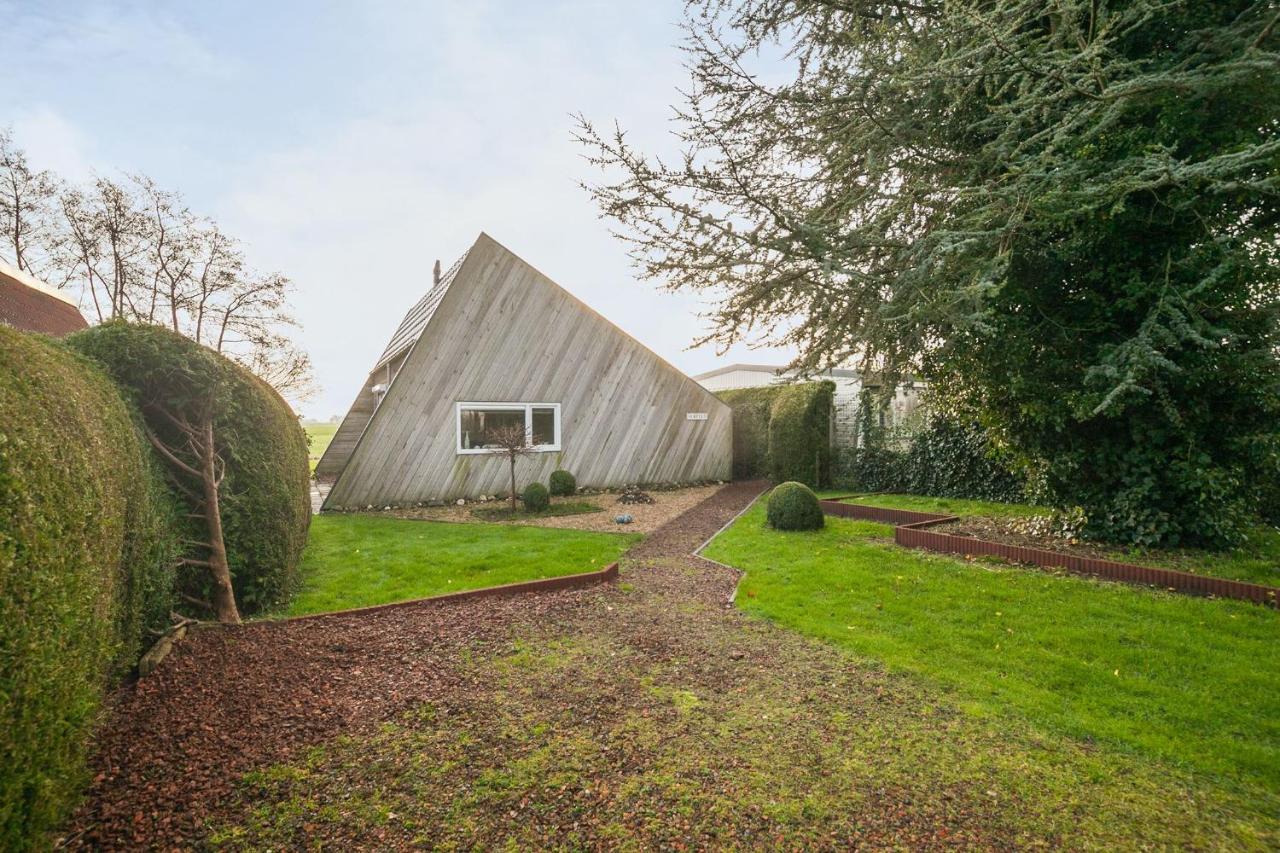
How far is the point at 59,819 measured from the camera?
2.11 meters

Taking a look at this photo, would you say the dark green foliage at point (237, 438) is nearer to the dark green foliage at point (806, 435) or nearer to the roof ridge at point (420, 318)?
the roof ridge at point (420, 318)

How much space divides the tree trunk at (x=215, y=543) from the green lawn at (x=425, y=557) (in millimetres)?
553

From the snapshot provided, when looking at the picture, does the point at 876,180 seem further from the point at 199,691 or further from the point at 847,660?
the point at 199,691

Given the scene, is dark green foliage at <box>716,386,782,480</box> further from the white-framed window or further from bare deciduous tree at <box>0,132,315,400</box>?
bare deciduous tree at <box>0,132,315,400</box>

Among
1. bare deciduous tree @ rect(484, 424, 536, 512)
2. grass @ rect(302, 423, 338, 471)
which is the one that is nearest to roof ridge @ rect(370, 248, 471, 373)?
bare deciduous tree @ rect(484, 424, 536, 512)

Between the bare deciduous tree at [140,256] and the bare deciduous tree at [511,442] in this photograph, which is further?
the bare deciduous tree at [140,256]

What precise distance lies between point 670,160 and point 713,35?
6.22 feet

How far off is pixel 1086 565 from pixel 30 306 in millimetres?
16491

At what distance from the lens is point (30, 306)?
984 centimetres

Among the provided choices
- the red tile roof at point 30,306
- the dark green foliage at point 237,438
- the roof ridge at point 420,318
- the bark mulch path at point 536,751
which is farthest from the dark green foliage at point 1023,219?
the red tile roof at point 30,306

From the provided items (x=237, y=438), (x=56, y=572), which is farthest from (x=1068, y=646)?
(x=237, y=438)

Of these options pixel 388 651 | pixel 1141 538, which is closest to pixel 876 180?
pixel 1141 538

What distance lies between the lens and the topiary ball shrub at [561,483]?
12.6 m

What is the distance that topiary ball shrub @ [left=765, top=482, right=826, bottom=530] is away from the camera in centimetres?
861
